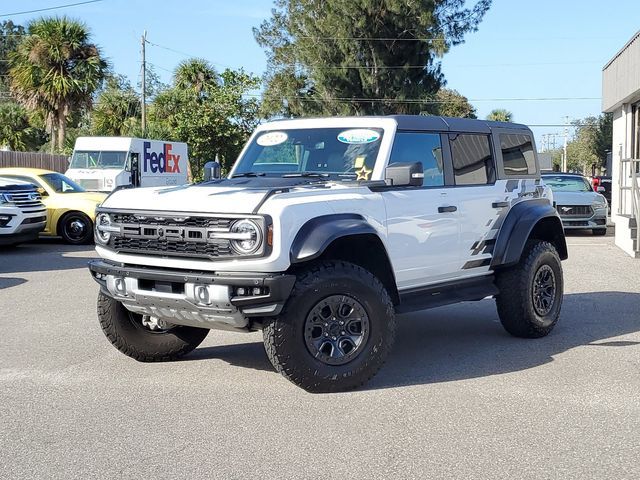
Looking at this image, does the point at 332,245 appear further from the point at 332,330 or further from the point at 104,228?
the point at 104,228

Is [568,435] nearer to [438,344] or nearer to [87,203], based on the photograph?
[438,344]

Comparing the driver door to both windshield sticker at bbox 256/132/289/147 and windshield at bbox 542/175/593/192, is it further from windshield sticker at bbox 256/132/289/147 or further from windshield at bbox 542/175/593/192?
windshield at bbox 542/175/593/192

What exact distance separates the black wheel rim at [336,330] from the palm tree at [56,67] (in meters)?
31.7

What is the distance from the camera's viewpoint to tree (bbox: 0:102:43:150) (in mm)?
45969

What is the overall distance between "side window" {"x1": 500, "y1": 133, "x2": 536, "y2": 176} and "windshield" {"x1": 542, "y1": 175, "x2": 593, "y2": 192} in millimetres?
13147

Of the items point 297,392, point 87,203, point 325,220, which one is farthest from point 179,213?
point 87,203

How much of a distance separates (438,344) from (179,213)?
3.00 metres

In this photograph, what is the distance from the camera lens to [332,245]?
19.9 ft

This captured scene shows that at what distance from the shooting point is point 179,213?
5.82m

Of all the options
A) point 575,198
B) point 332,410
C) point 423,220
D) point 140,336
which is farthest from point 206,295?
point 575,198

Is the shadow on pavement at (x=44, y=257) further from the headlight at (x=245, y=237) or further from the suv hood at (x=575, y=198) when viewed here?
the suv hood at (x=575, y=198)

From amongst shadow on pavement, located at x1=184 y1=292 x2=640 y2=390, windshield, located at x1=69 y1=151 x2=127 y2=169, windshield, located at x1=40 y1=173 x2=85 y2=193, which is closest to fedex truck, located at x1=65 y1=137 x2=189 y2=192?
windshield, located at x1=69 y1=151 x2=127 y2=169

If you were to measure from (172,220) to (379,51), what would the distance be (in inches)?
1497

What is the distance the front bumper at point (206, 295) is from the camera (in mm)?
5516
